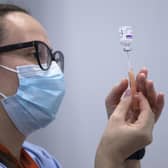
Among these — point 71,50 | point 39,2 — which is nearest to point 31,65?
point 71,50

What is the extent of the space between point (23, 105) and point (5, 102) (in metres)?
0.06

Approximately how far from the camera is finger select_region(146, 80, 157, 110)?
0.95 metres

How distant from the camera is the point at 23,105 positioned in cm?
104

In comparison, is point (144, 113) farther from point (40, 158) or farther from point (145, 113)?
point (40, 158)

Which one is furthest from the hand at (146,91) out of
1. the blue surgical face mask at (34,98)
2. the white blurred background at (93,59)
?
the white blurred background at (93,59)

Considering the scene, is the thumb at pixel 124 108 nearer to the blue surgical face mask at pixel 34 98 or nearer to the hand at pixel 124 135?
the hand at pixel 124 135

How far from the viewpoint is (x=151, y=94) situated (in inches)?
38.0

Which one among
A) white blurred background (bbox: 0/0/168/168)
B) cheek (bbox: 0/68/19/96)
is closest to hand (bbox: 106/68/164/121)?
cheek (bbox: 0/68/19/96)

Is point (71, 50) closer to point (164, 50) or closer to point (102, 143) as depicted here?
point (164, 50)

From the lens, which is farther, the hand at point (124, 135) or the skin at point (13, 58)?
the skin at point (13, 58)

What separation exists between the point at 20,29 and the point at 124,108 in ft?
1.44

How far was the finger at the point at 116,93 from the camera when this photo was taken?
103cm

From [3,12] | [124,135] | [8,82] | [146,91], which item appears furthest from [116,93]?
[3,12]

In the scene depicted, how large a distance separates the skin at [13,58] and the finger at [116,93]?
0.28m
